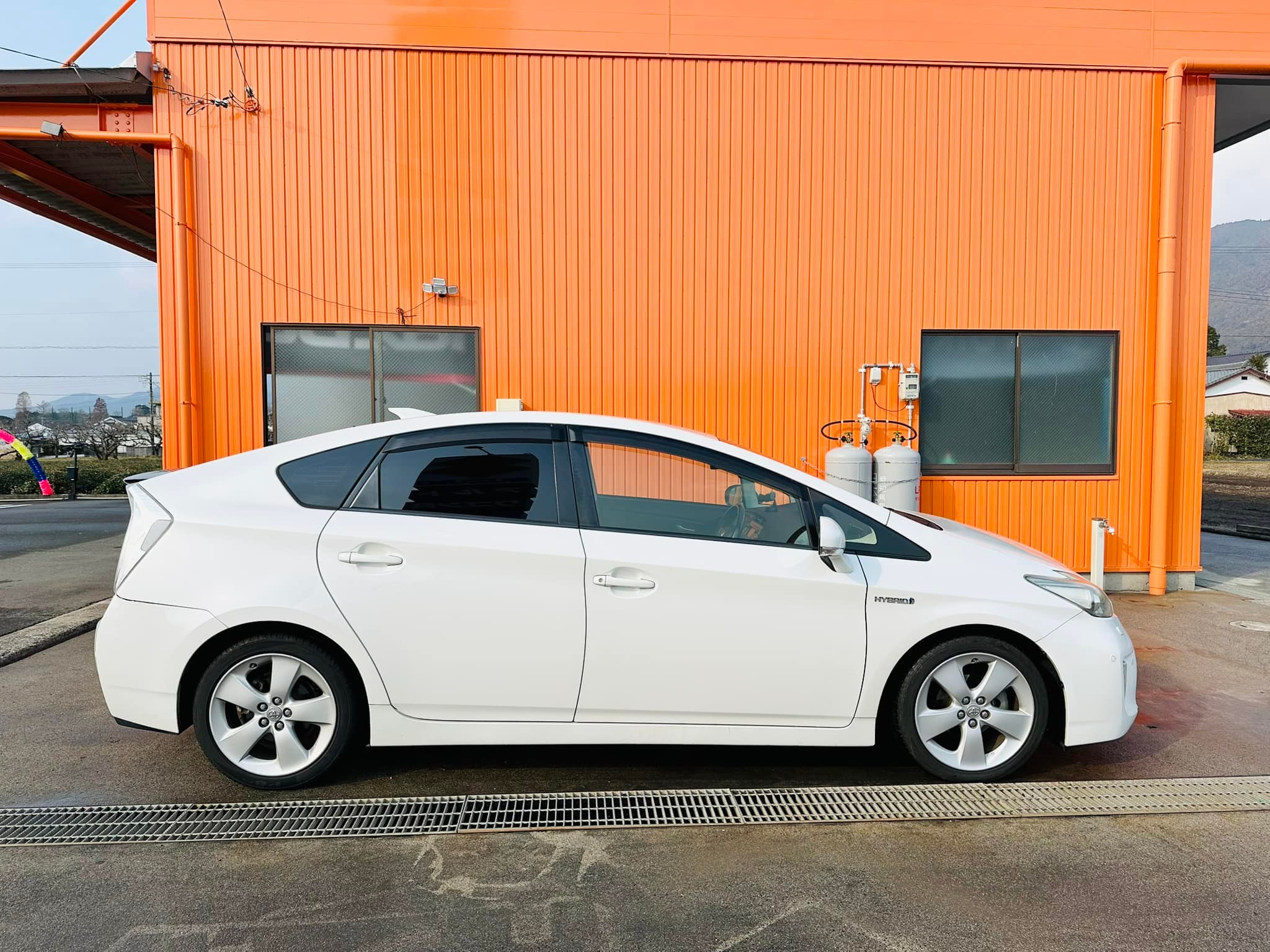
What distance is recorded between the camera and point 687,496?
391 centimetres

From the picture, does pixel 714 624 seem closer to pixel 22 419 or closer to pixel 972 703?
pixel 972 703

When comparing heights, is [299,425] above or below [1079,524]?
above

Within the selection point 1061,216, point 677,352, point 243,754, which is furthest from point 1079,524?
point 243,754

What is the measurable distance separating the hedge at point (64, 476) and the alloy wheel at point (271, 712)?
65.3ft

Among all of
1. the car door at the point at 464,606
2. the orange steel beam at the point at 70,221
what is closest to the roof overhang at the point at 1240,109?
the car door at the point at 464,606

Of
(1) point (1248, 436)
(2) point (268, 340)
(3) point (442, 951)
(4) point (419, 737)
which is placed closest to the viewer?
(3) point (442, 951)

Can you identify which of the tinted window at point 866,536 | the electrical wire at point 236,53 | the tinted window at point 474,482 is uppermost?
the electrical wire at point 236,53

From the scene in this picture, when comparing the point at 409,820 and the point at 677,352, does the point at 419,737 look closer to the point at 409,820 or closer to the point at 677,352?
the point at 409,820

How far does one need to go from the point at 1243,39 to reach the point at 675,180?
555 centimetres

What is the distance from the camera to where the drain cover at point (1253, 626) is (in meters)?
6.94

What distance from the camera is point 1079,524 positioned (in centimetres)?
858

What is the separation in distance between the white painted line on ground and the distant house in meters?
74.1

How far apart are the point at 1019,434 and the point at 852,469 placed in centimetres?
184

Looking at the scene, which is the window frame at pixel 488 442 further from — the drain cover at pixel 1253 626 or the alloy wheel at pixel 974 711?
the drain cover at pixel 1253 626
